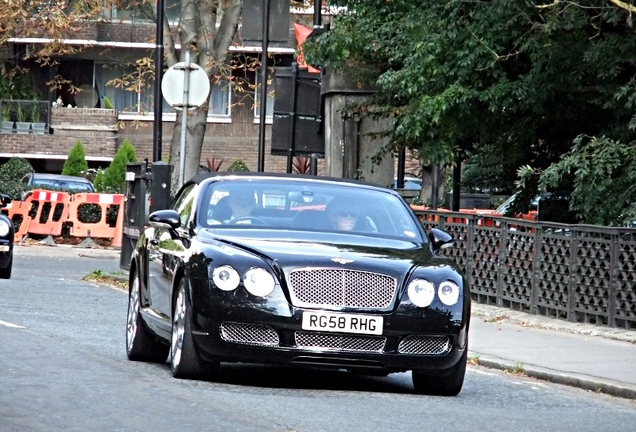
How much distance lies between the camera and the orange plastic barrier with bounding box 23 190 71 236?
34250 millimetres

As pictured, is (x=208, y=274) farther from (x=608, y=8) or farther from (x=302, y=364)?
(x=608, y=8)

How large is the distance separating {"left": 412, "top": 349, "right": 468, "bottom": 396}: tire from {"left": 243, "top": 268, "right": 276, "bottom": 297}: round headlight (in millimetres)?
1169

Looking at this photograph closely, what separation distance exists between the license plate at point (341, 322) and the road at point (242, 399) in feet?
1.40

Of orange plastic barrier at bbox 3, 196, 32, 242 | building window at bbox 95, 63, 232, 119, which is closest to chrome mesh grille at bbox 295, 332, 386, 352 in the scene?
orange plastic barrier at bbox 3, 196, 32, 242

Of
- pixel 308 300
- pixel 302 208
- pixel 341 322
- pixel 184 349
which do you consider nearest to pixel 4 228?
pixel 302 208

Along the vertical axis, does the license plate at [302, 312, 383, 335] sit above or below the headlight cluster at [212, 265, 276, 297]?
below

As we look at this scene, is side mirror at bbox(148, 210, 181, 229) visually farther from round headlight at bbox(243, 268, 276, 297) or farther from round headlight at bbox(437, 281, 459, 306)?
Result: round headlight at bbox(437, 281, 459, 306)

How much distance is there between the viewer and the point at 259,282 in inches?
436

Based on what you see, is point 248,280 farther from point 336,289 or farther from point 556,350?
point 556,350

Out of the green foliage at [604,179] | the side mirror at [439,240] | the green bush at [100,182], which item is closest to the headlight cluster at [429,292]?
the side mirror at [439,240]

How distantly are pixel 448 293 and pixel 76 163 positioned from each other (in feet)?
135

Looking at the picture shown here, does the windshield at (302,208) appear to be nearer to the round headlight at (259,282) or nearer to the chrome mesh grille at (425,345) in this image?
the round headlight at (259,282)

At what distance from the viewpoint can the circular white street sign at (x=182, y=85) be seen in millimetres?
22391

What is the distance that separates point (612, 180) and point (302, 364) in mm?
8230
